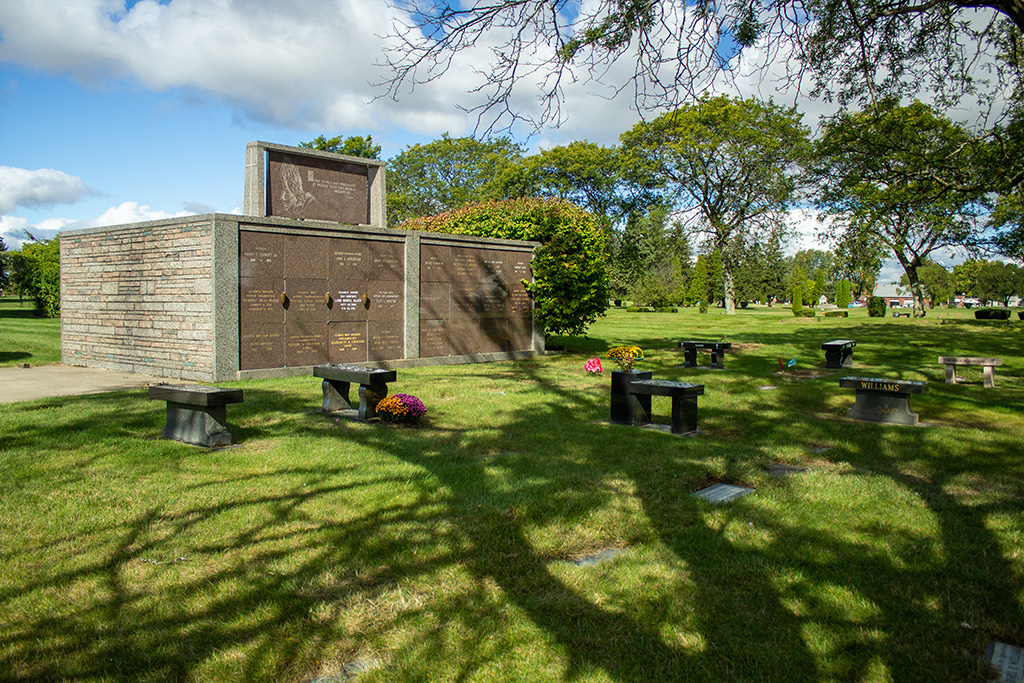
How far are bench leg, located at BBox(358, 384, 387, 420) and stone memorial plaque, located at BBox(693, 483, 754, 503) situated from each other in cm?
436

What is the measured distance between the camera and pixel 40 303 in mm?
32344

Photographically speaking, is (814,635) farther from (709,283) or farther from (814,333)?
(709,283)

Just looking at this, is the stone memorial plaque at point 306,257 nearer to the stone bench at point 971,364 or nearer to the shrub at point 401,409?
the shrub at point 401,409

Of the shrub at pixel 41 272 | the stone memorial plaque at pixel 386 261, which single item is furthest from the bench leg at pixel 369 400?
the shrub at pixel 41 272

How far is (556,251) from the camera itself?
55.4ft

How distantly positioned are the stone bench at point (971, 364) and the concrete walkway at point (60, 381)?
14.8 meters

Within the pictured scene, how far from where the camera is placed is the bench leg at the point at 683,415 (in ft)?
25.9

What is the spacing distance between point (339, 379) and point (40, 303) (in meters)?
32.1

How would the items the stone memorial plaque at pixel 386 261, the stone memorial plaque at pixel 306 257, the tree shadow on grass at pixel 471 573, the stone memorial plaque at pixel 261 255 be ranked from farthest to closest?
the stone memorial plaque at pixel 386 261
the stone memorial plaque at pixel 306 257
the stone memorial plaque at pixel 261 255
the tree shadow on grass at pixel 471 573

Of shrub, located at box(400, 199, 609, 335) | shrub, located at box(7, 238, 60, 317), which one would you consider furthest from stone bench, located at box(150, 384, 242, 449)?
shrub, located at box(7, 238, 60, 317)

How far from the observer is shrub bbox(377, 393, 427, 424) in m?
7.93

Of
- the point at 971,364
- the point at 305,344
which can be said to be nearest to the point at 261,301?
the point at 305,344

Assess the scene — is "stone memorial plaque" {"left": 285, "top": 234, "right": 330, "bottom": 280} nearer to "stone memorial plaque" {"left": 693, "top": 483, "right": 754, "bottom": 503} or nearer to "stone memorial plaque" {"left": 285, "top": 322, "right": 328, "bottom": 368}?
"stone memorial plaque" {"left": 285, "top": 322, "right": 328, "bottom": 368}

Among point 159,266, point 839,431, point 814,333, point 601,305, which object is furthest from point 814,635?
point 814,333
